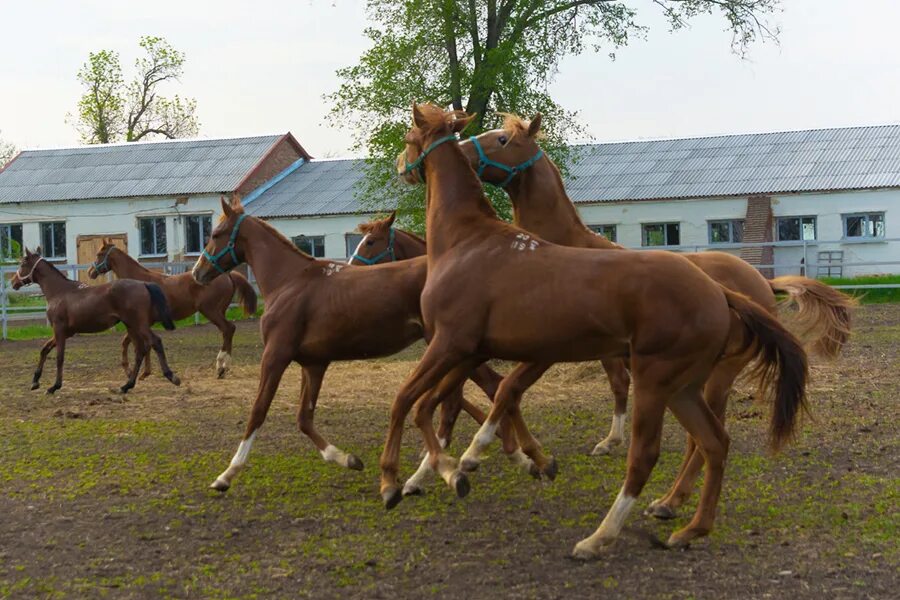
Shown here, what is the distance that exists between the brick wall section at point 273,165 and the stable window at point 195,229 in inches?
67.6

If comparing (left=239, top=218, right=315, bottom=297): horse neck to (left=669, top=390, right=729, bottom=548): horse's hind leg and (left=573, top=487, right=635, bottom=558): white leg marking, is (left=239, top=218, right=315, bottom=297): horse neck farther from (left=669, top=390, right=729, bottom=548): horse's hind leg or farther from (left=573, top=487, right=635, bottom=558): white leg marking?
(left=573, top=487, right=635, bottom=558): white leg marking

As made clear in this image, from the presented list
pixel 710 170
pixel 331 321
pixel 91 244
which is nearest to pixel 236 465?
pixel 331 321

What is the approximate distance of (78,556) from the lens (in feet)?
19.0

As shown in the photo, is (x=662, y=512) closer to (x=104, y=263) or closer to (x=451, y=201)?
(x=451, y=201)

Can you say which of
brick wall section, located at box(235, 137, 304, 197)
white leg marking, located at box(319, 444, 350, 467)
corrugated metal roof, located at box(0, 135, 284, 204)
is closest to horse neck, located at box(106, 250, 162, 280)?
white leg marking, located at box(319, 444, 350, 467)

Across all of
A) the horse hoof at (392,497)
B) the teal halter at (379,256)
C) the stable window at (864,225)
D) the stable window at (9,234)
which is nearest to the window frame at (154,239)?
the stable window at (9,234)

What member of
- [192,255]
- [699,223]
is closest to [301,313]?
[699,223]

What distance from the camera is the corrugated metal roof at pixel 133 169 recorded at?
43.7 metres

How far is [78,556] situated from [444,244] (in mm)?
2584

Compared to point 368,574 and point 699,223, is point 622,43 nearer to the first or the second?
point 699,223

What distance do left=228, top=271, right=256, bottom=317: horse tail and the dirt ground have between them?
235 inches

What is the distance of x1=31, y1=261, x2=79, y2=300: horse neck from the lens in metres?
15.4

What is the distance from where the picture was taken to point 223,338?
17.4 metres

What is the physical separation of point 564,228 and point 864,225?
30.9 meters
